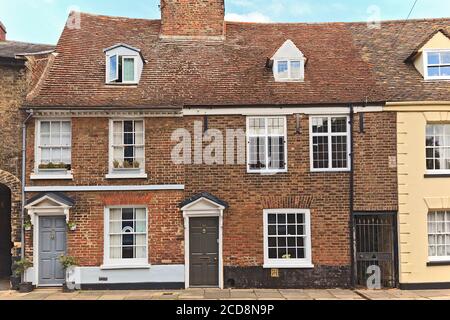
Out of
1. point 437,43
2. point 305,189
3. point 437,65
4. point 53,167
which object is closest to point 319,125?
point 305,189

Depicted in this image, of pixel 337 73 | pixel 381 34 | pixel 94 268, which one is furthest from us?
pixel 381 34

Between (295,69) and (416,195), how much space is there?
231 inches

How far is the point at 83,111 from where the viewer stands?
14.8m

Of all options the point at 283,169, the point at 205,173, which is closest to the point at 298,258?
the point at 283,169

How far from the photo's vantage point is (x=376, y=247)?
15.2 metres

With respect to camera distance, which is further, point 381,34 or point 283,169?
point 381,34

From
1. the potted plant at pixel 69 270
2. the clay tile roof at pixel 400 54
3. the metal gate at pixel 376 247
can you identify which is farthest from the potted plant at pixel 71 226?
the clay tile roof at pixel 400 54

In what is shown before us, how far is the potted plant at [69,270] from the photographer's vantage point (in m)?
14.3

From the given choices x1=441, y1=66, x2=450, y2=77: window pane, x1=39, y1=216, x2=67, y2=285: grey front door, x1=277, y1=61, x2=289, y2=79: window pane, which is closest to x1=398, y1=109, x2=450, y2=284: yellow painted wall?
x1=441, y1=66, x2=450, y2=77: window pane

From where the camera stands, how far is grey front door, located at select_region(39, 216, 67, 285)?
48.2ft

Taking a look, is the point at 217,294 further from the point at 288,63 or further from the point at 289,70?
the point at 288,63

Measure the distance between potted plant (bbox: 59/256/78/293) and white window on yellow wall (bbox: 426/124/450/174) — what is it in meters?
11.8

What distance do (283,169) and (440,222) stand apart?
5.37 m

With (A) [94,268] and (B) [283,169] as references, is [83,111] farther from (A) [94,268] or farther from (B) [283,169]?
(B) [283,169]
